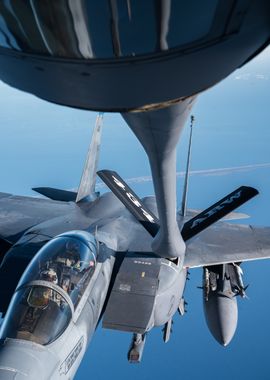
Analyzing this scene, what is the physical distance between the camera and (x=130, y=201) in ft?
22.1

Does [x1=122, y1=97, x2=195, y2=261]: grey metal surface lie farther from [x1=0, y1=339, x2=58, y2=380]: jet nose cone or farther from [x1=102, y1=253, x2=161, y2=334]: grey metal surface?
[x1=102, y1=253, x2=161, y2=334]: grey metal surface

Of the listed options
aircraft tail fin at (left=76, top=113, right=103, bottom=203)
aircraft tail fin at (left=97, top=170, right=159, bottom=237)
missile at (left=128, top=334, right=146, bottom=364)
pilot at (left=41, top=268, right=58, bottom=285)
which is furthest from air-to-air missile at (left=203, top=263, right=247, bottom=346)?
pilot at (left=41, top=268, right=58, bottom=285)

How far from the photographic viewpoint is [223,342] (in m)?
8.88

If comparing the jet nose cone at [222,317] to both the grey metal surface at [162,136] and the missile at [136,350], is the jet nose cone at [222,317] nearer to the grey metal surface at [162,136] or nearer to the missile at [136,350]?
the missile at [136,350]

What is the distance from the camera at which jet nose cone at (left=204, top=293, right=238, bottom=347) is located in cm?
875

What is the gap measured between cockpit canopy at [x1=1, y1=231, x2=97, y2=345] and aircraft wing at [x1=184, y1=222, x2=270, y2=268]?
2860 mm

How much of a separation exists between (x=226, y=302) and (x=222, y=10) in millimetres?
8638

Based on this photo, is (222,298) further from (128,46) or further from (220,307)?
(128,46)

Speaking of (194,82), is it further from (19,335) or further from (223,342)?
(223,342)

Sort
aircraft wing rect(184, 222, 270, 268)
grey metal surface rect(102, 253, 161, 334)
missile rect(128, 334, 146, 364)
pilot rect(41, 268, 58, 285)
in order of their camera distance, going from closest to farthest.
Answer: pilot rect(41, 268, 58, 285) → grey metal surface rect(102, 253, 161, 334) → missile rect(128, 334, 146, 364) → aircraft wing rect(184, 222, 270, 268)

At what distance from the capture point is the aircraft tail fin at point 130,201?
6445mm

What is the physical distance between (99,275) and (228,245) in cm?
384

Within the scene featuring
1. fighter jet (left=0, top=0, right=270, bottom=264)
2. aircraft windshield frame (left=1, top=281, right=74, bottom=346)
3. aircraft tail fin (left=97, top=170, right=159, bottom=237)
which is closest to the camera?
fighter jet (left=0, top=0, right=270, bottom=264)

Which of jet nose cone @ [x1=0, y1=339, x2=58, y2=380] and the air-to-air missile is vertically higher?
the air-to-air missile
